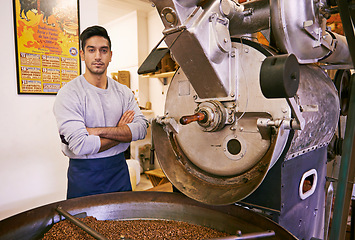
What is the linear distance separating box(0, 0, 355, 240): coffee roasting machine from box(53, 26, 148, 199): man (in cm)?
49

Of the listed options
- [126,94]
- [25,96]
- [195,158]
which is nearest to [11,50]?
[25,96]

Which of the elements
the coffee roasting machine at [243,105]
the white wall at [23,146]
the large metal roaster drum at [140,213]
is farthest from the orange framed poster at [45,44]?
the coffee roasting machine at [243,105]

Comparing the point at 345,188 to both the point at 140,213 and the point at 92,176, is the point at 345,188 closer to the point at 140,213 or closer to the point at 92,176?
the point at 140,213

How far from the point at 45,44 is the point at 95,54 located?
97 cm

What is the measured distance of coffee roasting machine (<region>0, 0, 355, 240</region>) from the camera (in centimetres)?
82

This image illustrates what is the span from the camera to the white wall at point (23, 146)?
87.7 inches

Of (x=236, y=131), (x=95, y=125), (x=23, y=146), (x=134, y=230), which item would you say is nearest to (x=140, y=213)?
(x=134, y=230)

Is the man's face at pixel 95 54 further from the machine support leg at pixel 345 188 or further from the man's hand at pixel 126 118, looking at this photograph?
the machine support leg at pixel 345 188

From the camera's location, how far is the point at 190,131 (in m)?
1.08

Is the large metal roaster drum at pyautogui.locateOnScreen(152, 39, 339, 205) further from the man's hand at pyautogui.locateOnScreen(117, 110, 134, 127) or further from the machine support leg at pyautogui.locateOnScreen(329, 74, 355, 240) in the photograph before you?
the man's hand at pyautogui.locateOnScreen(117, 110, 134, 127)

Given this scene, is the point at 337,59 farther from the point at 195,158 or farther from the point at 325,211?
the point at 195,158

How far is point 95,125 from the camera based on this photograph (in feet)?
5.60

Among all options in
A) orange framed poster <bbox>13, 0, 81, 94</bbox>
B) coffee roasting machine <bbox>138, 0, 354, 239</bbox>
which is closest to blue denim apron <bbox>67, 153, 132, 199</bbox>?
coffee roasting machine <bbox>138, 0, 354, 239</bbox>

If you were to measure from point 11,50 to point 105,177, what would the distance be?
141 centimetres
